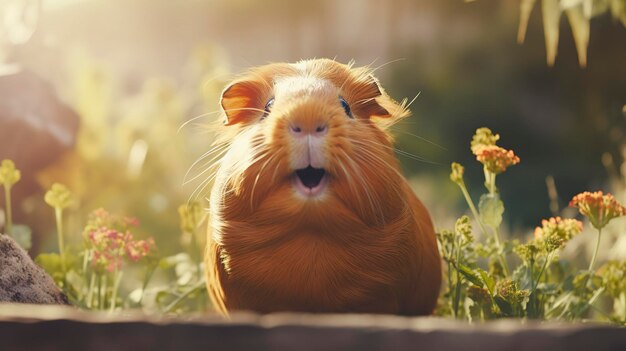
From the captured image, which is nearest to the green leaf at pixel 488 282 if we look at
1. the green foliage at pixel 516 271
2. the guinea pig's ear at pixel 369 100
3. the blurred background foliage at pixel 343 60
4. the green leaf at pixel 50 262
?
the green foliage at pixel 516 271

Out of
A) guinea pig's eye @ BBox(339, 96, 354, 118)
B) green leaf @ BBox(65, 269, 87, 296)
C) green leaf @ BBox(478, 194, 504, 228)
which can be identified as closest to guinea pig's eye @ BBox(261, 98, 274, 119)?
guinea pig's eye @ BBox(339, 96, 354, 118)

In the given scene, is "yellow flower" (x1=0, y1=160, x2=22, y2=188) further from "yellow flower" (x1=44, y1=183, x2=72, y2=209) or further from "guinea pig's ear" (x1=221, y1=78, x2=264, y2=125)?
"guinea pig's ear" (x1=221, y1=78, x2=264, y2=125)

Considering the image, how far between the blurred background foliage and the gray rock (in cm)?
213

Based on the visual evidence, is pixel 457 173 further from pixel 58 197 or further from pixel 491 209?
pixel 58 197

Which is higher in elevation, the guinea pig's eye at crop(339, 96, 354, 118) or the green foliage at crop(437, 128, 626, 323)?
the guinea pig's eye at crop(339, 96, 354, 118)

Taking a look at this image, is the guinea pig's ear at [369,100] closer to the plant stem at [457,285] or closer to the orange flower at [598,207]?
the plant stem at [457,285]

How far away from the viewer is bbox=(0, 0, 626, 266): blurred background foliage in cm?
478

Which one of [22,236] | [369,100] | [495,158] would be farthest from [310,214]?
[22,236]

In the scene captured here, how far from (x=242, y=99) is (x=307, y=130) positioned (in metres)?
0.43

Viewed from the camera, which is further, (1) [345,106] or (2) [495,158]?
(2) [495,158]

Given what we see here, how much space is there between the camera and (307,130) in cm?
194

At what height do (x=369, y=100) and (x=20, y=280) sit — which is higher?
(x=369, y=100)

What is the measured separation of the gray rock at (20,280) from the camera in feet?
6.64

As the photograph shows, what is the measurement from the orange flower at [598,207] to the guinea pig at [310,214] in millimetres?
555
